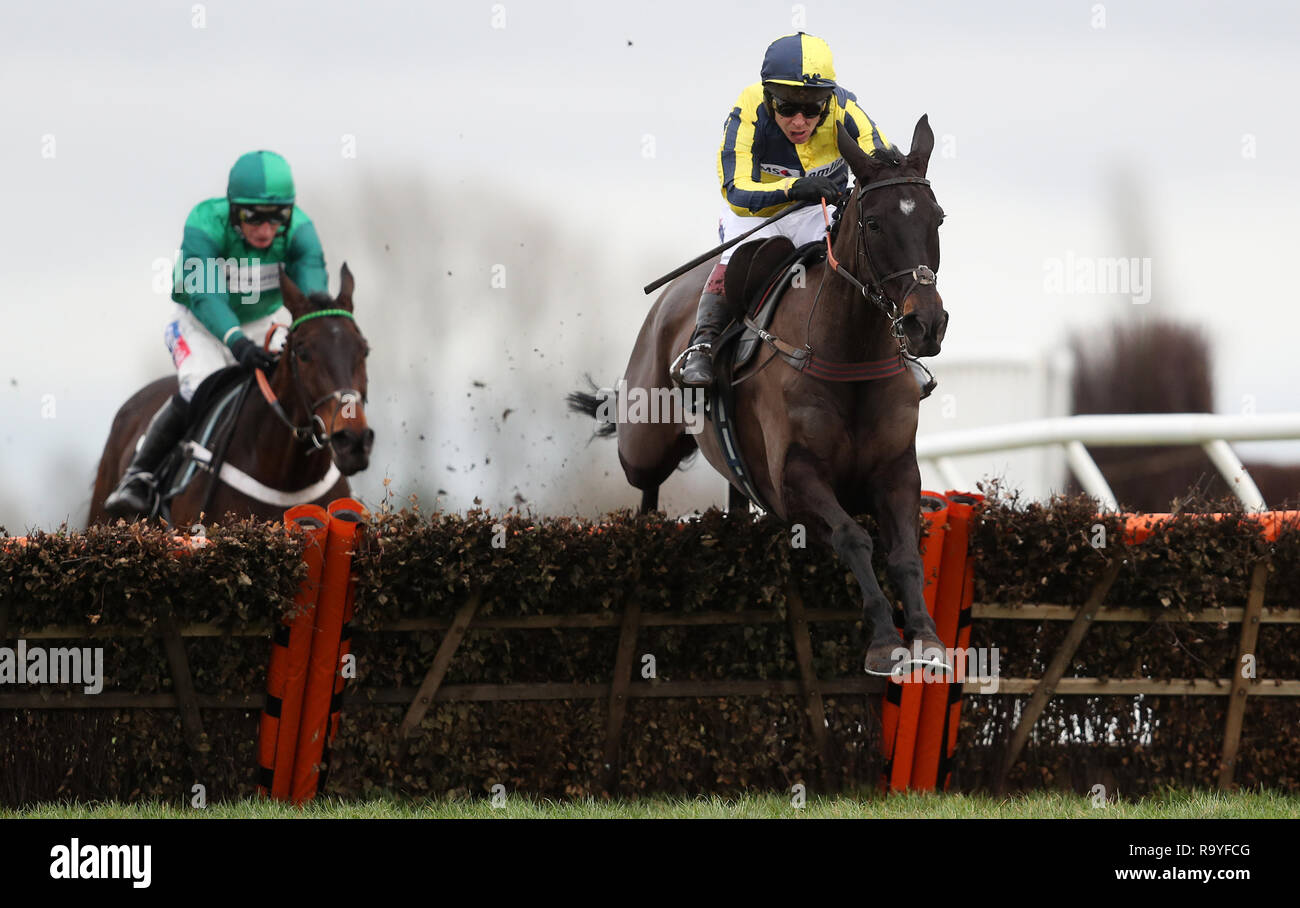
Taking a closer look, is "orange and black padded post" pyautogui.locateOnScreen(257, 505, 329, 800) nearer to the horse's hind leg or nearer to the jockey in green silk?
the horse's hind leg

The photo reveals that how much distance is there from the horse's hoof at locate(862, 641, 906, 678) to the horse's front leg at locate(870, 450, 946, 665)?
0.12 meters

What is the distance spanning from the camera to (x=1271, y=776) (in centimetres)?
627

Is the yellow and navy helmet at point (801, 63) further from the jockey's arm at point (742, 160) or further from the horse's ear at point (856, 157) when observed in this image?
the horse's ear at point (856, 157)

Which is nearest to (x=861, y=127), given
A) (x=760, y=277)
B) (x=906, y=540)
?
(x=760, y=277)

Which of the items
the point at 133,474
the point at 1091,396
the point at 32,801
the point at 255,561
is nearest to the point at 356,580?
the point at 255,561

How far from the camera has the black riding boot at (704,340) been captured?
6691 mm

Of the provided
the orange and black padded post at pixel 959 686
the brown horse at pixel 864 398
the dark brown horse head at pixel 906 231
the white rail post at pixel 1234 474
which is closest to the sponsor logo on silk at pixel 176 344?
the brown horse at pixel 864 398

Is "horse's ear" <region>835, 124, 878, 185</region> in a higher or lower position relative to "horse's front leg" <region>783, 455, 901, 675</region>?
higher

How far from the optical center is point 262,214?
28.1 feet

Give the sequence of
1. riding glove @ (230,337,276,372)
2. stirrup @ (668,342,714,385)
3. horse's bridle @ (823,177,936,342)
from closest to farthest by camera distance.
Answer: horse's bridle @ (823,177,936,342), stirrup @ (668,342,714,385), riding glove @ (230,337,276,372)

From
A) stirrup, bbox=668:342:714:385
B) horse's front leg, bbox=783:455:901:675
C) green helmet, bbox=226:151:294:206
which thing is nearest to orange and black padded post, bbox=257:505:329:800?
horse's front leg, bbox=783:455:901:675

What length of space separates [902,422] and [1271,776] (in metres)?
2.19

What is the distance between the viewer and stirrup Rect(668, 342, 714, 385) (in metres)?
6.80

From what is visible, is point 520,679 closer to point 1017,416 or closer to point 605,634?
point 605,634
